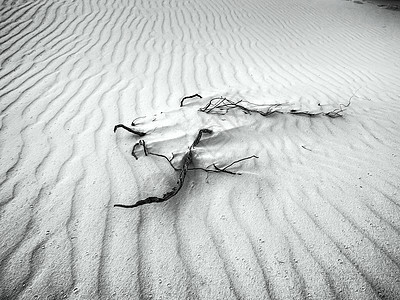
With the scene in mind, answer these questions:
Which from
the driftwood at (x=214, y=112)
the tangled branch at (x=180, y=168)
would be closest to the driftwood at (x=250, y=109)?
the driftwood at (x=214, y=112)

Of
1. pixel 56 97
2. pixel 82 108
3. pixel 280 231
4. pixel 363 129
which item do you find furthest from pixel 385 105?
pixel 56 97

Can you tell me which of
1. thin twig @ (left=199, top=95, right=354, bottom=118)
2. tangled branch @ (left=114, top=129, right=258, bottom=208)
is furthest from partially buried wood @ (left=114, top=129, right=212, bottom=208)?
thin twig @ (left=199, top=95, right=354, bottom=118)

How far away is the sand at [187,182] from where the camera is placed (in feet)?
4.21

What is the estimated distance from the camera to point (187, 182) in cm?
182

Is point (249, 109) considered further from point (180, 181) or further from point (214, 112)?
point (180, 181)

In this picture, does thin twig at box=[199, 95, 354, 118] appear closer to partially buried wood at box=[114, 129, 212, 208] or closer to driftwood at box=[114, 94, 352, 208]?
driftwood at box=[114, 94, 352, 208]

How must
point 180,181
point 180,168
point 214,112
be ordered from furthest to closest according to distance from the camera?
1. point 214,112
2. point 180,168
3. point 180,181

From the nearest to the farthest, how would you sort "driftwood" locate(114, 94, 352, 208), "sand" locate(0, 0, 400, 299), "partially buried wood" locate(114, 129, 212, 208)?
1. "sand" locate(0, 0, 400, 299)
2. "partially buried wood" locate(114, 129, 212, 208)
3. "driftwood" locate(114, 94, 352, 208)

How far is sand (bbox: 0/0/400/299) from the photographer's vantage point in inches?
50.6

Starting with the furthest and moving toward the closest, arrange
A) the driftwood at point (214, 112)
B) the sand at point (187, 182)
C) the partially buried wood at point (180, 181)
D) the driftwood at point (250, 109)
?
the driftwood at point (250, 109) → the driftwood at point (214, 112) → the partially buried wood at point (180, 181) → the sand at point (187, 182)

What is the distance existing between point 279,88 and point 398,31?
6.75 metres

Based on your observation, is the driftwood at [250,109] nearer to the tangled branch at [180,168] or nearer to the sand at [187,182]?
the sand at [187,182]

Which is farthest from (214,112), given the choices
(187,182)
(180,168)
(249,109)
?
(187,182)

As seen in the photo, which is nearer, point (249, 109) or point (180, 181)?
point (180, 181)
